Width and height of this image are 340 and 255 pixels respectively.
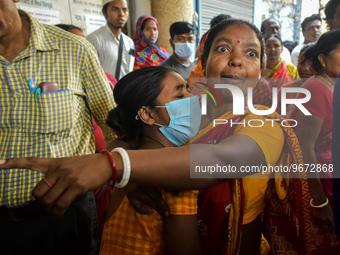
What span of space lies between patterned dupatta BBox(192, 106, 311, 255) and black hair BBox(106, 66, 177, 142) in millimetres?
332

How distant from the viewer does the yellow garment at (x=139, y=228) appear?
0.96 m

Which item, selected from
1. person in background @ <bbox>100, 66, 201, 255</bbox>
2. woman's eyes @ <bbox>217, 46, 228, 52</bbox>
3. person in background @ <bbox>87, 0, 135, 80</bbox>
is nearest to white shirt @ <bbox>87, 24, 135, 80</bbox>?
person in background @ <bbox>87, 0, 135, 80</bbox>

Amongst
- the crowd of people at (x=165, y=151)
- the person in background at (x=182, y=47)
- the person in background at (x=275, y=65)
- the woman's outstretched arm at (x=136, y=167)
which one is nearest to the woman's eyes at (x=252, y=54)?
the crowd of people at (x=165, y=151)

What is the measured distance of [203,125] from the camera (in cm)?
136

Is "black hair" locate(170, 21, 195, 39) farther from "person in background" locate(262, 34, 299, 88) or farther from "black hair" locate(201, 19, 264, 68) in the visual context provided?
"black hair" locate(201, 19, 264, 68)

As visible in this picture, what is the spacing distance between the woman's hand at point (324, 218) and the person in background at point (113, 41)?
2741 millimetres

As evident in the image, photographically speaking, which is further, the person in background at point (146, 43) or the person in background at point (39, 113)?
the person in background at point (146, 43)

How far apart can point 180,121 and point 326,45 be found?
1227 millimetres

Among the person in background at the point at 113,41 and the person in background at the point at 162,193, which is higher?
the person in background at the point at 113,41

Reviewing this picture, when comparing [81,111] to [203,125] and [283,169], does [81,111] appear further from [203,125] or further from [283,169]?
[283,169]

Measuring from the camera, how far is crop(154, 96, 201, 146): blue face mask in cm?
121

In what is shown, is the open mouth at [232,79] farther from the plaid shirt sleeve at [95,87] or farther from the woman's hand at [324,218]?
the woman's hand at [324,218]

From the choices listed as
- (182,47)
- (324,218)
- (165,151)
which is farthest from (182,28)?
(165,151)

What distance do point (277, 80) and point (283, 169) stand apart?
2277 millimetres
